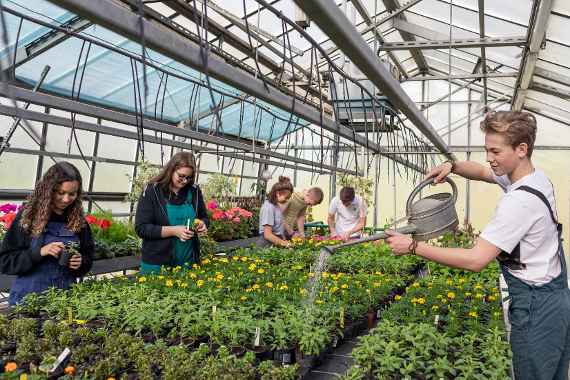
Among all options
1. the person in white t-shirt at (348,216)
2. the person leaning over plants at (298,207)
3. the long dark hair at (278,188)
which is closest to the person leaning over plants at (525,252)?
the long dark hair at (278,188)

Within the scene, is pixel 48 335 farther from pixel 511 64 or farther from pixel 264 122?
pixel 264 122

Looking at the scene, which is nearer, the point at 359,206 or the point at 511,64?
the point at 359,206

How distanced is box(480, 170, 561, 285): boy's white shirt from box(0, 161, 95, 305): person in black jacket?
6.08ft

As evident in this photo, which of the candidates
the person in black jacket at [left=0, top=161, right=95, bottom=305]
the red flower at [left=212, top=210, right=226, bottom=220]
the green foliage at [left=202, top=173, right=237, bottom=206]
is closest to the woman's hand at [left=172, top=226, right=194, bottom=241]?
the person in black jacket at [left=0, top=161, right=95, bottom=305]

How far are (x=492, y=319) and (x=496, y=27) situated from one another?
502cm

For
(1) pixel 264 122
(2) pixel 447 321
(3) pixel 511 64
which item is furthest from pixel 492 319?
(1) pixel 264 122

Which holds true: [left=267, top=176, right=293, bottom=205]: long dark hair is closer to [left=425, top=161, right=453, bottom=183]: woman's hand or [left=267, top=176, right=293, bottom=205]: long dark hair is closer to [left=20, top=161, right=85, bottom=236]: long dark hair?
[left=20, top=161, right=85, bottom=236]: long dark hair

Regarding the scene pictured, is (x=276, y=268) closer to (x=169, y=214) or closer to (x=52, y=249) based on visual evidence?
(x=169, y=214)

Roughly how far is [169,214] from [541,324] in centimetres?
213

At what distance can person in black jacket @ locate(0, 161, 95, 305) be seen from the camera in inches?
94.3

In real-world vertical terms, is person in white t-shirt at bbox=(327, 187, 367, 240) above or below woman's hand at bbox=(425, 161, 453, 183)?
below

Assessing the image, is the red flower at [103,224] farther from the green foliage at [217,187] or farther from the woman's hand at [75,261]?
the green foliage at [217,187]

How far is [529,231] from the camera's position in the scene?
5.38ft

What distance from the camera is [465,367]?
183 centimetres
